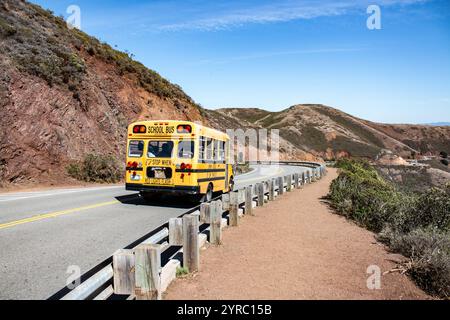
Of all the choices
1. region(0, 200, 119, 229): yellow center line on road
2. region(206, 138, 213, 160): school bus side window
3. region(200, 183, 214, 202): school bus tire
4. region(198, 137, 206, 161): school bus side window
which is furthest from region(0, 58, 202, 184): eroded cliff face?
region(198, 137, 206, 161): school bus side window

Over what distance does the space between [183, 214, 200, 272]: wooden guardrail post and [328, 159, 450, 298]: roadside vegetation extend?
393 cm

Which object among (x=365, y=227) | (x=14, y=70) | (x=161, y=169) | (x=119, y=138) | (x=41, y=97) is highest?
(x=14, y=70)

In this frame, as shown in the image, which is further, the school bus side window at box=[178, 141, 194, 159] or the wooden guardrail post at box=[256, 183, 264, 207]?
the wooden guardrail post at box=[256, 183, 264, 207]

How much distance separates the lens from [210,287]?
18.3 ft

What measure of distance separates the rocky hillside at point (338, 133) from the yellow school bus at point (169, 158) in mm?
75787

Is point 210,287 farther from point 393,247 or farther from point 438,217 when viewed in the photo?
point 438,217

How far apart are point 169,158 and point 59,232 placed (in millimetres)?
4522

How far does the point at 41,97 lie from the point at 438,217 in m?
20.4

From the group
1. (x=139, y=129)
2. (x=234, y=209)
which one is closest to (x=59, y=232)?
(x=234, y=209)

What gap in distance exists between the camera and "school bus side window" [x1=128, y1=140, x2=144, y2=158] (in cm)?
1223

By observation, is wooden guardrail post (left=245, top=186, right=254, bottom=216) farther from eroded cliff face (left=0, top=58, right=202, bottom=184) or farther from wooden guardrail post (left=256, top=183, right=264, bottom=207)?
eroded cliff face (left=0, top=58, right=202, bottom=184)

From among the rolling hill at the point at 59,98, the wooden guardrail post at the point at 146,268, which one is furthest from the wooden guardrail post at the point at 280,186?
the wooden guardrail post at the point at 146,268

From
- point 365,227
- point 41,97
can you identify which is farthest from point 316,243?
point 41,97

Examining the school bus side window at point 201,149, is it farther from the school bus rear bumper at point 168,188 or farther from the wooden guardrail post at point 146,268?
the wooden guardrail post at point 146,268
